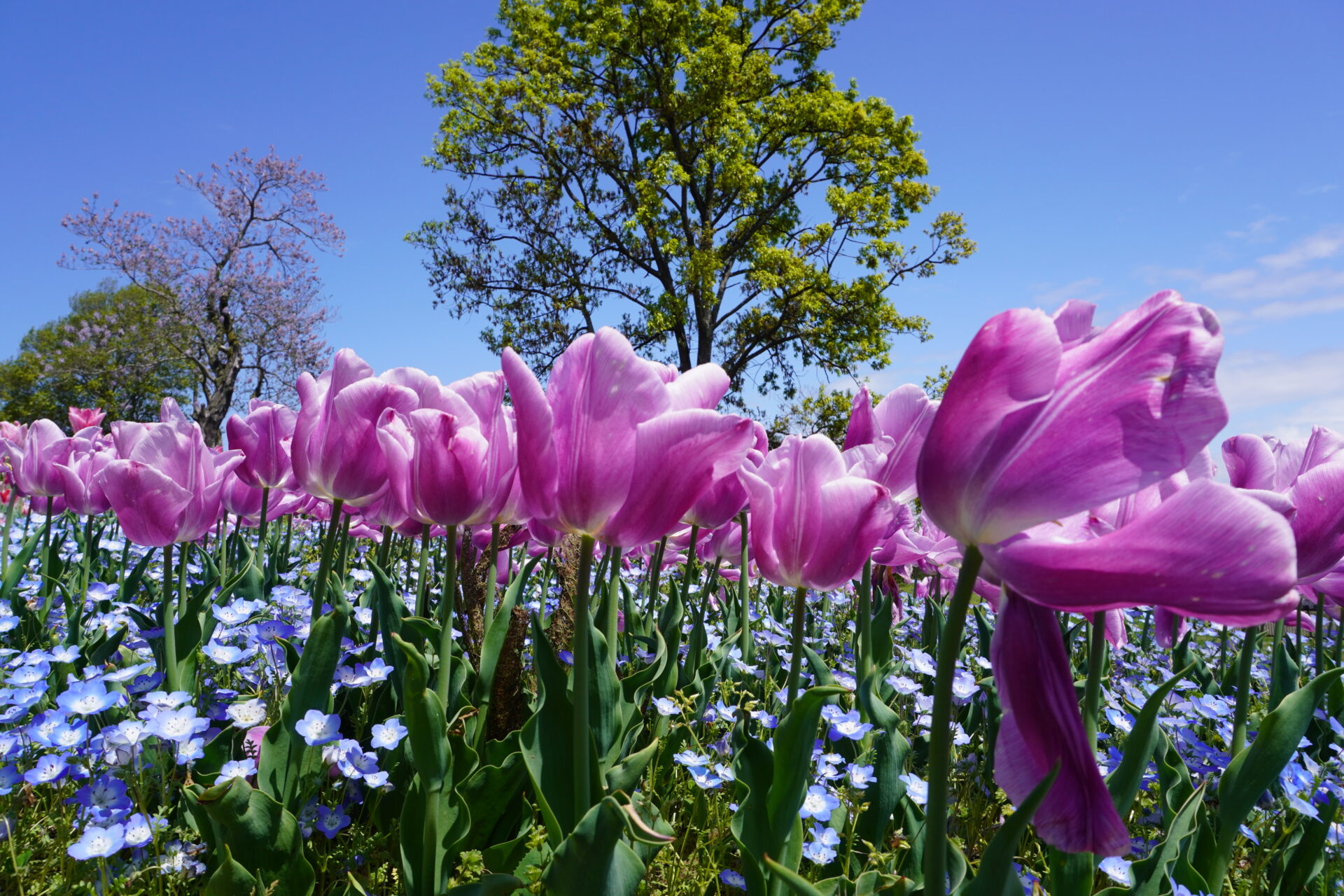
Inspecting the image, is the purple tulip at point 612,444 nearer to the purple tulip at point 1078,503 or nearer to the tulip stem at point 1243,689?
the purple tulip at point 1078,503

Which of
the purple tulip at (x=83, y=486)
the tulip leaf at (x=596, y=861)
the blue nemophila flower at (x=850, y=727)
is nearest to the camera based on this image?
→ the tulip leaf at (x=596, y=861)

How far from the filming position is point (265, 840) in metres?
1.24

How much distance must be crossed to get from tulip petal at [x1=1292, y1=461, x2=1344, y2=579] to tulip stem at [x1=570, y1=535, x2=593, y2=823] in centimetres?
118

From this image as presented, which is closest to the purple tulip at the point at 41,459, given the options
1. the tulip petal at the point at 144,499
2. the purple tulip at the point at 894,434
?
the tulip petal at the point at 144,499

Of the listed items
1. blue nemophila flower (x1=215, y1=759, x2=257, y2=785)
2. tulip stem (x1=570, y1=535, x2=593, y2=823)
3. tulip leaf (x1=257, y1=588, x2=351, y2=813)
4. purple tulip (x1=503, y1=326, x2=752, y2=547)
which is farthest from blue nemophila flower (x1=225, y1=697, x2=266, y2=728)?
purple tulip (x1=503, y1=326, x2=752, y2=547)

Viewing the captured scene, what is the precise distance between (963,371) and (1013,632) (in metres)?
0.23

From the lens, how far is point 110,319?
2992 cm

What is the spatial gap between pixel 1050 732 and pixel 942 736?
0.09 meters

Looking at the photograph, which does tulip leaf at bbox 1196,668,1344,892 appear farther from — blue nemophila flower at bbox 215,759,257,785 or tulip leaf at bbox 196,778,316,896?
blue nemophila flower at bbox 215,759,257,785

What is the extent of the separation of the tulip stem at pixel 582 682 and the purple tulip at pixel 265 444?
156 cm

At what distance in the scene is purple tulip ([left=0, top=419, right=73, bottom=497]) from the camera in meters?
3.07

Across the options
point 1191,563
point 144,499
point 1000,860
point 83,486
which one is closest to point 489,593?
point 144,499

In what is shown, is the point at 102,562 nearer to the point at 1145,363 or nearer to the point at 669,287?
the point at 1145,363

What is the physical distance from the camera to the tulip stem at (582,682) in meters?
0.96
